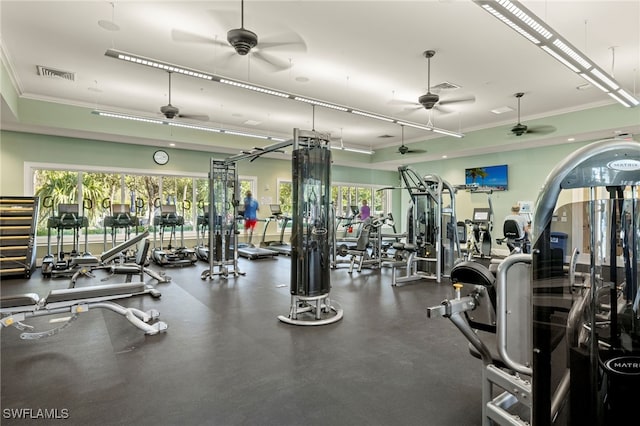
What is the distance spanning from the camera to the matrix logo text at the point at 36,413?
6.97 feet

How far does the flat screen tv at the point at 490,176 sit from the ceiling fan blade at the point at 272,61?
684 centimetres

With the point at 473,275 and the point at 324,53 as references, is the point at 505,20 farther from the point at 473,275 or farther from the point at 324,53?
the point at 473,275

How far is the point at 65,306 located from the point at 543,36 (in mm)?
5547

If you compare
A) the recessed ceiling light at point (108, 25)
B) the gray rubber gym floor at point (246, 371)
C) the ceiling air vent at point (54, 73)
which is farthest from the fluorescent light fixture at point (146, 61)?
the gray rubber gym floor at point (246, 371)

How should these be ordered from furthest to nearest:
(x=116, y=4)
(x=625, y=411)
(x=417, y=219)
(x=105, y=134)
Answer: (x=105, y=134) → (x=417, y=219) → (x=116, y=4) → (x=625, y=411)

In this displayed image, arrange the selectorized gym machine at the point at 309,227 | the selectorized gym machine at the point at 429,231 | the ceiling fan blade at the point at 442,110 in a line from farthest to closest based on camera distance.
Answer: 1. the ceiling fan blade at the point at 442,110
2. the selectorized gym machine at the point at 429,231
3. the selectorized gym machine at the point at 309,227

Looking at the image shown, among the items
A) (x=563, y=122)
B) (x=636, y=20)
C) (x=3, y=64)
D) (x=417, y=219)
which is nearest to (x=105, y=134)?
(x=3, y=64)

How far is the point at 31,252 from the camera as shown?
669 centimetres

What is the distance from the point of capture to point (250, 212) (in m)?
10.2

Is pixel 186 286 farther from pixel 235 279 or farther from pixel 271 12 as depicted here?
pixel 271 12

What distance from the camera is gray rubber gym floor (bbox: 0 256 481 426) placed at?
7.13ft

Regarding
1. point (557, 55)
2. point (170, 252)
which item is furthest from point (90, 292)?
point (557, 55)

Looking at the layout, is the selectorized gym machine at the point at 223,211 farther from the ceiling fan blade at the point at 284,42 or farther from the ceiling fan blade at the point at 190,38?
the ceiling fan blade at the point at 284,42

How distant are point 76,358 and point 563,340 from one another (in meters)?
3.54
